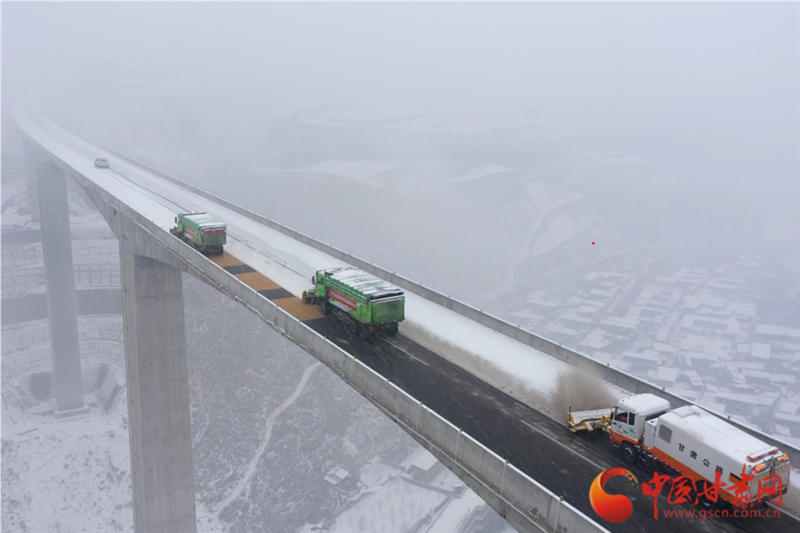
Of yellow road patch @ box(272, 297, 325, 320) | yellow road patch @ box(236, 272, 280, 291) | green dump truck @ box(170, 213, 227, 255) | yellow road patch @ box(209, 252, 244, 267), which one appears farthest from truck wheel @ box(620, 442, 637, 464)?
green dump truck @ box(170, 213, 227, 255)

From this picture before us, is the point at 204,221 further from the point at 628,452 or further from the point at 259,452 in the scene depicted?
the point at 259,452

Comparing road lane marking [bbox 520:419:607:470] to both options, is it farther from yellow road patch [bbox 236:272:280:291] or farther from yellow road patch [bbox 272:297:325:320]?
yellow road patch [bbox 236:272:280:291]

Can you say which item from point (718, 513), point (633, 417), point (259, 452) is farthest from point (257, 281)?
point (259, 452)

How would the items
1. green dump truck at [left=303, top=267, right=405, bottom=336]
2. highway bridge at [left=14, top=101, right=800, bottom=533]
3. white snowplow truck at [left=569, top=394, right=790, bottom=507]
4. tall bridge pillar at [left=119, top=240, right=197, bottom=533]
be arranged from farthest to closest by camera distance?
tall bridge pillar at [left=119, top=240, right=197, bottom=533] → green dump truck at [left=303, top=267, right=405, bottom=336] → highway bridge at [left=14, top=101, right=800, bottom=533] → white snowplow truck at [left=569, top=394, right=790, bottom=507]

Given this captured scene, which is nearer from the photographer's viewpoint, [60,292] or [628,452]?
[628,452]

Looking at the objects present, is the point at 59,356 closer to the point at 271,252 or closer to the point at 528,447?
the point at 271,252

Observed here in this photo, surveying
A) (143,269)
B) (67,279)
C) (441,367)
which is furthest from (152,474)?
(67,279)

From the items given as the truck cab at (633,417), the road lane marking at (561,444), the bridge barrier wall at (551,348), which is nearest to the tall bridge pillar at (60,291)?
the bridge barrier wall at (551,348)
